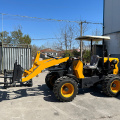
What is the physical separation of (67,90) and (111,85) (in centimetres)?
191

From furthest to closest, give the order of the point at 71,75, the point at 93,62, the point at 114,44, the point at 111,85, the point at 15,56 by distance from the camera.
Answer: the point at 15,56 → the point at 114,44 → the point at 93,62 → the point at 111,85 → the point at 71,75

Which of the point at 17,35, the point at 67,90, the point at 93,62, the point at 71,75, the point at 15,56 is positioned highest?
the point at 17,35

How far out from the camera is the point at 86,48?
80.8ft

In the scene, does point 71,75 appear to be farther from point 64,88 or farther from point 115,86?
point 115,86

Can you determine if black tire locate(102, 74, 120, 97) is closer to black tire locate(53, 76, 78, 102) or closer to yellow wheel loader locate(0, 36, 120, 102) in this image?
yellow wheel loader locate(0, 36, 120, 102)

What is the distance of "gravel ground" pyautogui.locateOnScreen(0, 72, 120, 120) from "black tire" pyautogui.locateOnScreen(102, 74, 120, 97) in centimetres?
22

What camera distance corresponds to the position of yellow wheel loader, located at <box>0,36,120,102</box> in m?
4.83

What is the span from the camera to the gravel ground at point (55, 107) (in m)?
3.83

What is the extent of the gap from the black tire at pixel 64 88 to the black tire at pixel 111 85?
4.29ft

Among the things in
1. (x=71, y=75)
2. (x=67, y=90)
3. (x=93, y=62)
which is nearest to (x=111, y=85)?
(x=93, y=62)

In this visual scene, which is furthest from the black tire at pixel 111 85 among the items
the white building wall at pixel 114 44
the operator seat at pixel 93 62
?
the white building wall at pixel 114 44

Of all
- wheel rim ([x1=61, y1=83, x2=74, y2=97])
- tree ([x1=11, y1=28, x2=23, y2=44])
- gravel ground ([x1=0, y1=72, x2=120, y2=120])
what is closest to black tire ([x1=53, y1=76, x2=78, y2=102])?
wheel rim ([x1=61, y1=83, x2=74, y2=97])

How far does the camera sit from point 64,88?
5078mm

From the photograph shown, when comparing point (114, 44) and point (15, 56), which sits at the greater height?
point (114, 44)
